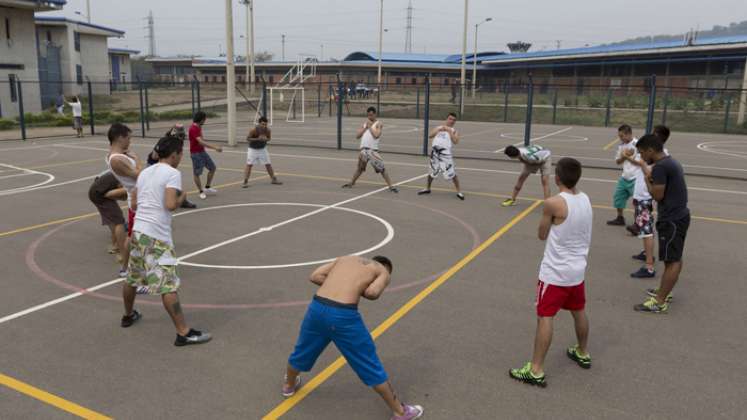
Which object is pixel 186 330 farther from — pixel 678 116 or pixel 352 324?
pixel 678 116

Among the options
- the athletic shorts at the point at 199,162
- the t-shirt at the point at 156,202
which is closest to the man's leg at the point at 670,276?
the t-shirt at the point at 156,202

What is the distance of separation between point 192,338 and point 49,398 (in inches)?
51.2

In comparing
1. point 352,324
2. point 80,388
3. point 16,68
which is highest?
point 16,68

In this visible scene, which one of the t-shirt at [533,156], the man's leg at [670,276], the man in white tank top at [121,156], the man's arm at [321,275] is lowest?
the man's leg at [670,276]

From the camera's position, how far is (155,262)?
214 inches

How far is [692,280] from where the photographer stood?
7578 millimetres

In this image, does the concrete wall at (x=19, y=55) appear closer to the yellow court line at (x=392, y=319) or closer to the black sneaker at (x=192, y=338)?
the yellow court line at (x=392, y=319)

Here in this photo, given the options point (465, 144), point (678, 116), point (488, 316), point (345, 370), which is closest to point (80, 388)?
point (345, 370)

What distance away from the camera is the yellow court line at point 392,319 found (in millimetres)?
4531

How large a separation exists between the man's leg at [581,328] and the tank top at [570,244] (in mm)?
363

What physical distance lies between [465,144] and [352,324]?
21.3 m

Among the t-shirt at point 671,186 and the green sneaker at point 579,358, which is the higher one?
the t-shirt at point 671,186

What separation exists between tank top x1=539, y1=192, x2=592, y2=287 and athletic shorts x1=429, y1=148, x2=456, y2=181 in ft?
25.1

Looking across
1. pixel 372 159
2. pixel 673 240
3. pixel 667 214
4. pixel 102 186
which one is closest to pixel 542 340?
pixel 673 240
